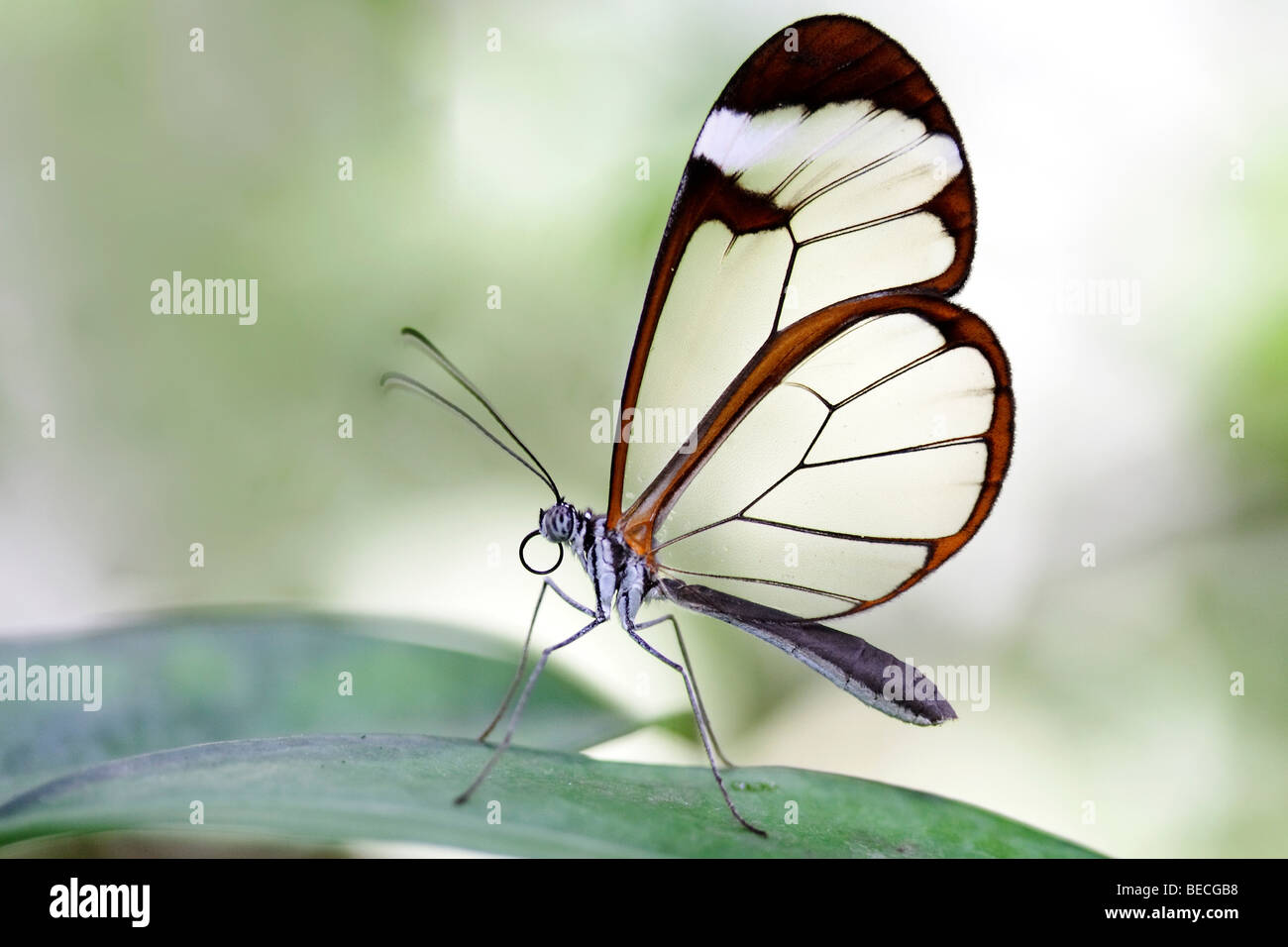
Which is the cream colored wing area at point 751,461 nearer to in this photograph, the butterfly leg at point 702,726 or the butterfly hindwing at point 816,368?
the butterfly hindwing at point 816,368

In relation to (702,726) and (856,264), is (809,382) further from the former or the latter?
(702,726)

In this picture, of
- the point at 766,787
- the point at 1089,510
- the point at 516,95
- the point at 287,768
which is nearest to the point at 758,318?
the point at 766,787

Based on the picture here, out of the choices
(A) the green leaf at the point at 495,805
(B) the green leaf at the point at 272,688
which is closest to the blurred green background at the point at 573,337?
(B) the green leaf at the point at 272,688

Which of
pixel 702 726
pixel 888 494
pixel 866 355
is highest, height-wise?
pixel 866 355

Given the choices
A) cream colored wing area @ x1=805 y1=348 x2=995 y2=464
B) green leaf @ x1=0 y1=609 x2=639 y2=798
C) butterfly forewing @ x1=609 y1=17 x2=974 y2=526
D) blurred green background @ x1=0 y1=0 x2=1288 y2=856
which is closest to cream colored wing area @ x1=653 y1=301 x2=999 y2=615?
cream colored wing area @ x1=805 y1=348 x2=995 y2=464

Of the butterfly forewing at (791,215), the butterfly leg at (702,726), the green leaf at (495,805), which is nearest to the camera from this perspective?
the green leaf at (495,805)

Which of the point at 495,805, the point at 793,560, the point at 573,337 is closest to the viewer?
the point at 495,805

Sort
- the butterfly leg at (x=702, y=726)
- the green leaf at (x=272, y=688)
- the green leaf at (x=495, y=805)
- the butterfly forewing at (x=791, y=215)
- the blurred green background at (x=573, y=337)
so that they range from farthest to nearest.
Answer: the blurred green background at (x=573, y=337) → the butterfly forewing at (x=791, y=215) → the green leaf at (x=272, y=688) → the butterfly leg at (x=702, y=726) → the green leaf at (x=495, y=805)

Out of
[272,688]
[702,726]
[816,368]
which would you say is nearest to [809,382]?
[816,368]
